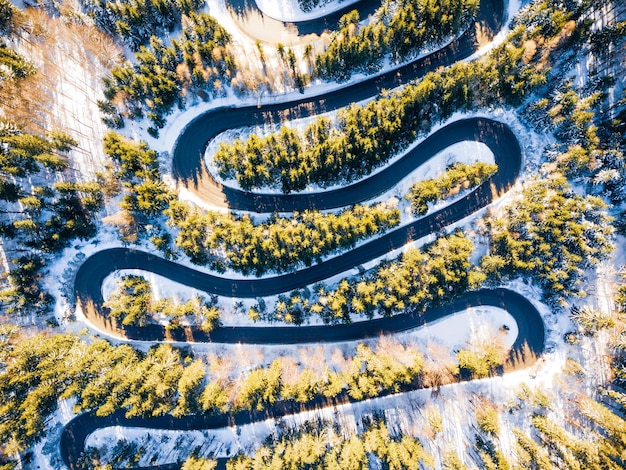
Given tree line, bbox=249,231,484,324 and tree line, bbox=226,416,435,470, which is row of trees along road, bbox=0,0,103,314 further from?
tree line, bbox=226,416,435,470

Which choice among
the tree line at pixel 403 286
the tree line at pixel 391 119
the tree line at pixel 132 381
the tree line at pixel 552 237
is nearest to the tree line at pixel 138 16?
the tree line at pixel 391 119

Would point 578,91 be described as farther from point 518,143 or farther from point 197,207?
point 197,207

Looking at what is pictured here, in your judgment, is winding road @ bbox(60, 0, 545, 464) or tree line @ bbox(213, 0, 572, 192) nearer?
tree line @ bbox(213, 0, 572, 192)

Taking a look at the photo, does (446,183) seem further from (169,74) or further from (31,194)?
(31,194)

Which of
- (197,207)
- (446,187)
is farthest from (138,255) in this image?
(446,187)

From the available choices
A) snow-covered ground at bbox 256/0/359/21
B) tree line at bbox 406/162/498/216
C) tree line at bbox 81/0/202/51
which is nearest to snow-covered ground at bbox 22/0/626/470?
snow-covered ground at bbox 256/0/359/21
